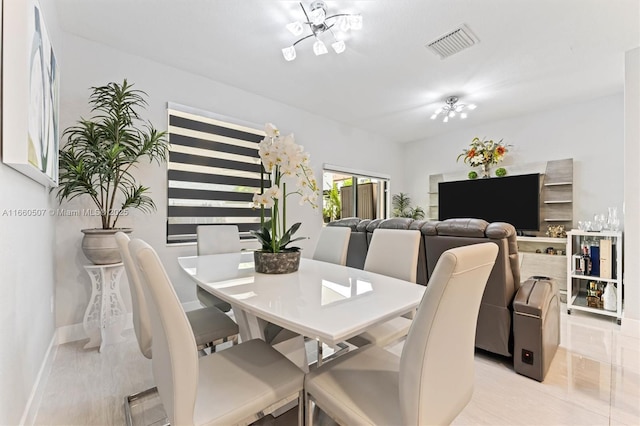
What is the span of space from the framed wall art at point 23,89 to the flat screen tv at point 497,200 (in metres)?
5.21

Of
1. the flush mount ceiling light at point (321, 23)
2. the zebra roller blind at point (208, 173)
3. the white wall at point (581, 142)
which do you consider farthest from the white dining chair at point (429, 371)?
the white wall at point (581, 142)

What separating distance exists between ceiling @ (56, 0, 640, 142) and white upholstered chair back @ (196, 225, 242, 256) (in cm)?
175

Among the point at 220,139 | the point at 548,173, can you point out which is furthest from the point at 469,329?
the point at 548,173

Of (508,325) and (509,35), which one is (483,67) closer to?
(509,35)

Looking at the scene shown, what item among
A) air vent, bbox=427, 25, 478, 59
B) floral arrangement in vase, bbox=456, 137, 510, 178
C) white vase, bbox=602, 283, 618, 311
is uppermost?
air vent, bbox=427, 25, 478, 59

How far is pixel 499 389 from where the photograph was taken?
1796 millimetres

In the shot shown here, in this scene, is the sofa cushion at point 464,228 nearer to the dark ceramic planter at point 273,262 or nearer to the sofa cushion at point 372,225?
the sofa cushion at point 372,225

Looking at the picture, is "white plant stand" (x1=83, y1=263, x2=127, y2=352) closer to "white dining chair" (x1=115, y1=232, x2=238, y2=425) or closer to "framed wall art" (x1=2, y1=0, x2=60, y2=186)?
"white dining chair" (x1=115, y1=232, x2=238, y2=425)

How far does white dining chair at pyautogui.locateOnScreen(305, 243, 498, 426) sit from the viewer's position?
788mm

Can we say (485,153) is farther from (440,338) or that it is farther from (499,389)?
(440,338)

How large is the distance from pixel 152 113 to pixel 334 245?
7.80 ft

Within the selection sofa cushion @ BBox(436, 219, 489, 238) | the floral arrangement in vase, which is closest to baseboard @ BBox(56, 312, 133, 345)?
sofa cushion @ BBox(436, 219, 489, 238)

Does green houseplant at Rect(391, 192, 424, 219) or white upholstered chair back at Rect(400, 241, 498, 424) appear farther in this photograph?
green houseplant at Rect(391, 192, 424, 219)

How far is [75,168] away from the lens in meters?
2.22
